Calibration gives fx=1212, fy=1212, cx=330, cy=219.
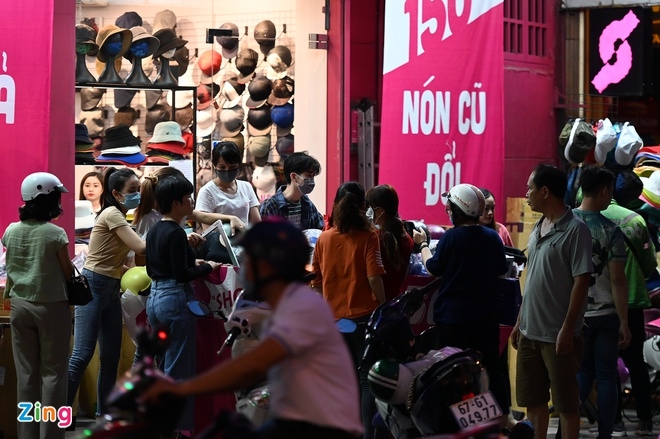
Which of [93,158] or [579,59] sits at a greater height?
[579,59]

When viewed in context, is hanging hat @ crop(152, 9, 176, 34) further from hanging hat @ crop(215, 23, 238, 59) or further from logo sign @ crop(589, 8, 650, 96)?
logo sign @ crop(589, 8, 650, 96)

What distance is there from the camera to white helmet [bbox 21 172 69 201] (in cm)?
721

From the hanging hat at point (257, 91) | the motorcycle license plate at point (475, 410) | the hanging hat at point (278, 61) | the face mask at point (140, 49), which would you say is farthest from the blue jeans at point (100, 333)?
the hanging hat at point (278, 61)

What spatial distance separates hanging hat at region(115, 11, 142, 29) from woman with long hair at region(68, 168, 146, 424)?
3564mm

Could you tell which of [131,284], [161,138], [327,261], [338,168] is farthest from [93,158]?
[327,261]

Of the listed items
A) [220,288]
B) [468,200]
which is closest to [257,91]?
[220,288]

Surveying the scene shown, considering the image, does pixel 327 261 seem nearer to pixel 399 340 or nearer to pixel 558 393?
pixel 399 340

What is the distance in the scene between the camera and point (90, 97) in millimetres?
11125

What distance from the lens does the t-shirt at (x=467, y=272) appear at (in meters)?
6.88

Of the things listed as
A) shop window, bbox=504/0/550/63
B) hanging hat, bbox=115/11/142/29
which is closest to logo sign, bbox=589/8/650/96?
shop window, bbox=504/0/550/63

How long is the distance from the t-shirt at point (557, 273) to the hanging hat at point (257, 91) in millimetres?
5629

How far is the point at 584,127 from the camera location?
1078 centimetres

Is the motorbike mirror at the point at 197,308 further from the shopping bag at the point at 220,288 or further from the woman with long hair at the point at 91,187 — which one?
the woman with long hair at the point at 91,187

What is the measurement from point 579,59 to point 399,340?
6369 mm
